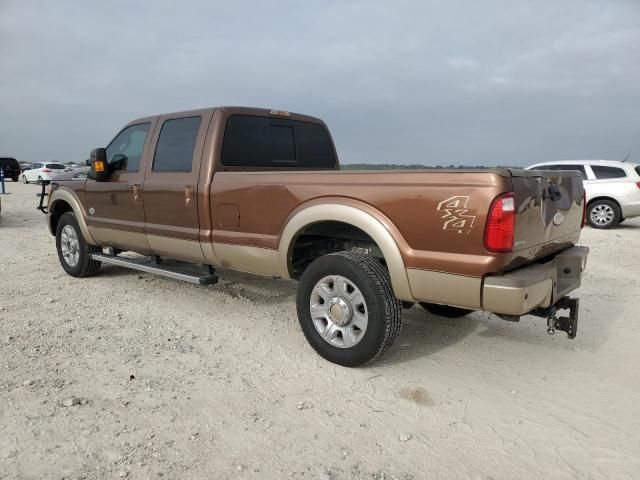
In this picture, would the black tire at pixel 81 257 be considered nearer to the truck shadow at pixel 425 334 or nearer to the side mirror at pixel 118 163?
the side mirror at pixel 118 163

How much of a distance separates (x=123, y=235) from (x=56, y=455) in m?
3.20

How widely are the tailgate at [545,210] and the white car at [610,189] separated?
8.96 metres

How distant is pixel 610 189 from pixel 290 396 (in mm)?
11195

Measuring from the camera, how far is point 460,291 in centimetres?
302

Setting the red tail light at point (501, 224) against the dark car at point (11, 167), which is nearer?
the red tail light at point (501, 224)

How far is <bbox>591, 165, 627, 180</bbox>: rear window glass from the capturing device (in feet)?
38.1

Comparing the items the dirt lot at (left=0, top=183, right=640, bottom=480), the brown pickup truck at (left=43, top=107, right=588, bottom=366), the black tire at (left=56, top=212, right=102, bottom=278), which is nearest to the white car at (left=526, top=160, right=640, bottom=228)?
the dirt lot at (left=0, top=183, right=640, bottom=480)

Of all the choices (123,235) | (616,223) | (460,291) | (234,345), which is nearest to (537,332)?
(460,291)

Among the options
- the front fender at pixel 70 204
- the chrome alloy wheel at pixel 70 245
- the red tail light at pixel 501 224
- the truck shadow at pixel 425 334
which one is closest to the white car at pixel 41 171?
the front fender at pixel 70 204

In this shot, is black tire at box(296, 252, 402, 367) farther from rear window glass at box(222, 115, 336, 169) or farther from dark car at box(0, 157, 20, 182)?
dark car at box(0, 157, 20, 182)

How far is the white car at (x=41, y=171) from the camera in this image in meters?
28.2

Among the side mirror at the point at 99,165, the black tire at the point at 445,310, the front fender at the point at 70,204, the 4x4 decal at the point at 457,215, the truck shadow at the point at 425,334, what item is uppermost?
the side mirror at the point at 99,165

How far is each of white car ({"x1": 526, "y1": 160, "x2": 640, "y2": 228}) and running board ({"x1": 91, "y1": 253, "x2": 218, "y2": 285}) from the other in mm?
10372

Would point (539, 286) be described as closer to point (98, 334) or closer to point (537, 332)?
point (537, 332)
